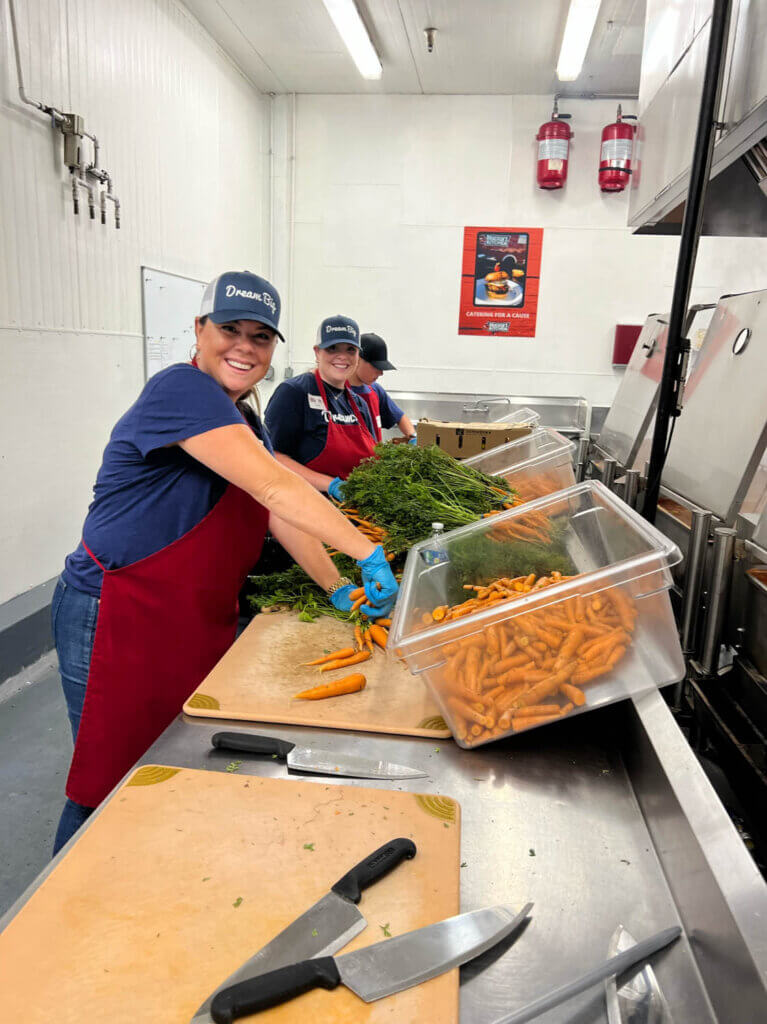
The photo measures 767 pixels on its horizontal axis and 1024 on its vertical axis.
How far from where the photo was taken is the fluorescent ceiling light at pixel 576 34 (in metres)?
4.48

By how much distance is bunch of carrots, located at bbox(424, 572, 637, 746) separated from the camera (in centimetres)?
129

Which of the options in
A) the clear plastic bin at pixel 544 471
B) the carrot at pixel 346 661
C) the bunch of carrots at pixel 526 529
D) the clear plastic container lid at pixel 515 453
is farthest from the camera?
the clear plastic container lid at pixel 515 453

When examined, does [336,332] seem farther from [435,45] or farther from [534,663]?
[435,45]

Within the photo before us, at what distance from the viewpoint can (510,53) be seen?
236 inches

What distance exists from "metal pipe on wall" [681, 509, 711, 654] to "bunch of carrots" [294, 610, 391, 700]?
2.60ft

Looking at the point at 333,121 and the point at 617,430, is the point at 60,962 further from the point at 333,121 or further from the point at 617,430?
the point at 333,121

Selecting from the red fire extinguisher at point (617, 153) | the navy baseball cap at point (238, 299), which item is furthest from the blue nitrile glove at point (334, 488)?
the red fire extinguisher at point (617, 153)

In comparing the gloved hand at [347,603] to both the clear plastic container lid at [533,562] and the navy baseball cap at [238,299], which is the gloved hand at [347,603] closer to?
the clear plastic container lid at [533,562]

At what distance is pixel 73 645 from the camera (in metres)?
1.92

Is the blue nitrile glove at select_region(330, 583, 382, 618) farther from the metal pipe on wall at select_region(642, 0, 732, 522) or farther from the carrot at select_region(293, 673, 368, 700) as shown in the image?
the metal pipe on wall at select_region(642, 0, 732, 522)

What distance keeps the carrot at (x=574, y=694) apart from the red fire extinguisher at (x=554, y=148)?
21.8ft

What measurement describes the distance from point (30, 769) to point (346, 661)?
210 centimetres

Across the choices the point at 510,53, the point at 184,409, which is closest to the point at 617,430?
the point at 184,409

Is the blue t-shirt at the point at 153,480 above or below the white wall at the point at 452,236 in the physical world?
below
